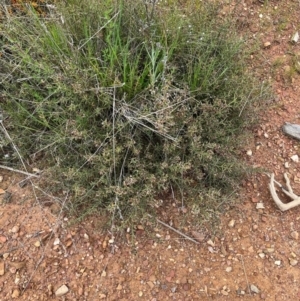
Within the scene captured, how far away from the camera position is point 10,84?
250cm

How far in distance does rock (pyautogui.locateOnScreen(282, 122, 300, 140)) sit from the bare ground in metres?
0.31

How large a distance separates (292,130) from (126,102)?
1.18 meters

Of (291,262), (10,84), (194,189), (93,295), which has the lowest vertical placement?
(291,262)

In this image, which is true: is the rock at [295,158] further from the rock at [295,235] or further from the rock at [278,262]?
the rock at [278,262]

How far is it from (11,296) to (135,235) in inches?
29.5

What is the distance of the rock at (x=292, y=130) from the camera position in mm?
2750

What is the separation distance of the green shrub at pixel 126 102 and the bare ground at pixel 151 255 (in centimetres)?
18

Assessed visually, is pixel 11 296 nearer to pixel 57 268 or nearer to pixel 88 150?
pixel 57 268

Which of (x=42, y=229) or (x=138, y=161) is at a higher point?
(x=138, y=161)

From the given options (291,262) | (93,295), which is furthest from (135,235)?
(291,262)

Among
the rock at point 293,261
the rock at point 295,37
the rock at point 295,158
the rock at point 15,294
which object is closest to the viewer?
the rock at point 15,294

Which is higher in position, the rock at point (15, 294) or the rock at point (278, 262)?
the rock at point (15, 294)

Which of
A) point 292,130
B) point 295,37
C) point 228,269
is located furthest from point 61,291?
point 295,37

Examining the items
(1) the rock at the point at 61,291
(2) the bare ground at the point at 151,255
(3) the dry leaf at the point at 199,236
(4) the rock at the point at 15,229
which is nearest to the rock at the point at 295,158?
(2) the bare ground at the point at 151,255
